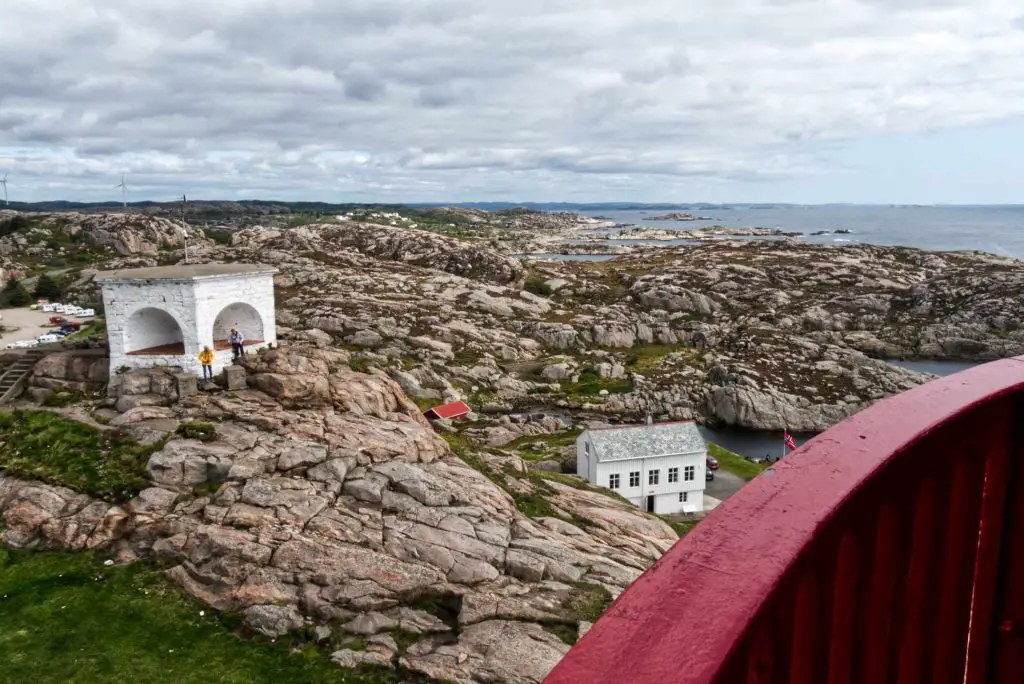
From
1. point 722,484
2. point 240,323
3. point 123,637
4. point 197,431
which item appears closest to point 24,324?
point 240,323

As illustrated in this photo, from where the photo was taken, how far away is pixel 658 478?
132 feet

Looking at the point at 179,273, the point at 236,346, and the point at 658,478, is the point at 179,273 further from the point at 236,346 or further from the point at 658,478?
the point at 658,478

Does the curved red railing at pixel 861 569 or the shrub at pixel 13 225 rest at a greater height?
the shrub at pixel 13 225

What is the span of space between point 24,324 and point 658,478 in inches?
2079

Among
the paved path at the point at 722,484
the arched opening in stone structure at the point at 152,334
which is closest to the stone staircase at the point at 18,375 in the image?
the arched opening in stone structure at the point at 152,334

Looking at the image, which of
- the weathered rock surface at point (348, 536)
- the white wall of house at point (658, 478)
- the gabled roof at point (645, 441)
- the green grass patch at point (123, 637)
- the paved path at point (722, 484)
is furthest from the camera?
→ the paved path at point (722, 484)

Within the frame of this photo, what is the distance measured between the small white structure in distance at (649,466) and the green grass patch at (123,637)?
85.8 ft

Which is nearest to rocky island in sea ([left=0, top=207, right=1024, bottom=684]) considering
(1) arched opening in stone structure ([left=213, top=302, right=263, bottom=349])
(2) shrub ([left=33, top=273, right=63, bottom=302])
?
(1) arched opening in stone structure ([left=213, top=302, right=263, bottom=349])

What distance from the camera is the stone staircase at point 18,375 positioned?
2508 centimetres

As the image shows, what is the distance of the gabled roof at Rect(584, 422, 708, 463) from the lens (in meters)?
39.9

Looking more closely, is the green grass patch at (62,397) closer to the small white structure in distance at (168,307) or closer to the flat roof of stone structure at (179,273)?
the small white structure in distance at (168,307)

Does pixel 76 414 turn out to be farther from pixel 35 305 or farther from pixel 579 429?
pixel 35 305

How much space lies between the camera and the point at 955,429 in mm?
3121

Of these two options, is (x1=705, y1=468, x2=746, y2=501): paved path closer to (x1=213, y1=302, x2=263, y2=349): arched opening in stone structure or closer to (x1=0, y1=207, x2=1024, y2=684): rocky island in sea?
(x1=0, y1=207, x2=1024, y2=684): rocky island in sea
